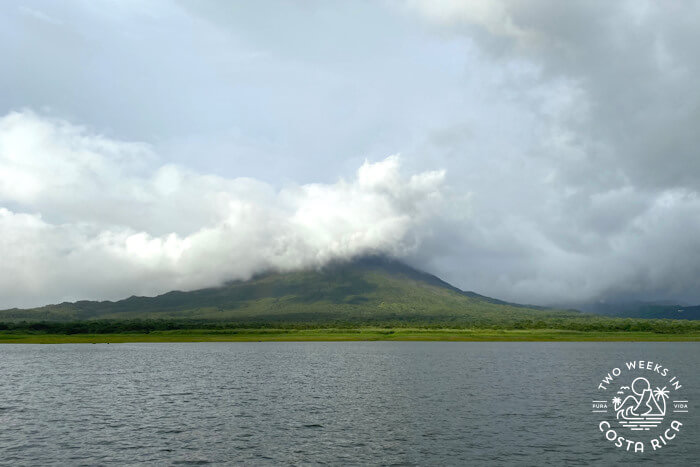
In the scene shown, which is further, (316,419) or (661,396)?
(661,396)

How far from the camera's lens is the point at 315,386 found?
87.2 m

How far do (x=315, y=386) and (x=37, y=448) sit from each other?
47262mm

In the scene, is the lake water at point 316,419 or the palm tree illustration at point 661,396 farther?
the palm tree illustration at point 661,396

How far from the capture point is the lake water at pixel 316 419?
4322cm

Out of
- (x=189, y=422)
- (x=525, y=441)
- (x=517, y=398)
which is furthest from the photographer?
(x=517, y=398)

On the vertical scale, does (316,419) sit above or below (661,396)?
above

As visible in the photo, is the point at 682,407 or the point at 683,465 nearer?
the point at 683,465

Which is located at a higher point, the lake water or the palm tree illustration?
the lake water

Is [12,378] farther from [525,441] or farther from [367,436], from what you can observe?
[525,441]

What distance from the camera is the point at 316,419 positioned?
58.8m

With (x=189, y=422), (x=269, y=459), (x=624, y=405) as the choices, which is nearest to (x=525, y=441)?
(x=269, y=459)

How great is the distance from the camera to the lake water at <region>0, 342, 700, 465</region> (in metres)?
43.2

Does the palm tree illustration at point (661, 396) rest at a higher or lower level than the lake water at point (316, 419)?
lower

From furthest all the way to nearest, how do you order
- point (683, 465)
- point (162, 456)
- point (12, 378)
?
point (12, 378) < point (162, 456) < point (683, 465)
